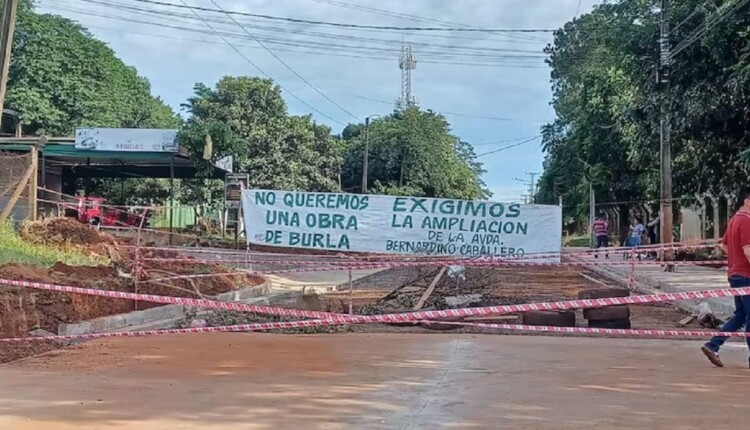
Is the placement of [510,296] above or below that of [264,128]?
below

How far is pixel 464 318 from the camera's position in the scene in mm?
11680

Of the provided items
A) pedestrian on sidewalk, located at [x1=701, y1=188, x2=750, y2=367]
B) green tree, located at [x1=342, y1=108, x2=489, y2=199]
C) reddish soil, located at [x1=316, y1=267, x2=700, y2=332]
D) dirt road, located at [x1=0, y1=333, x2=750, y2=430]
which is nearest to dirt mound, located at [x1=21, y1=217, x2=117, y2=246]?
reddish soil, located at [x1=316, y1=267, x2=700, y2=332]

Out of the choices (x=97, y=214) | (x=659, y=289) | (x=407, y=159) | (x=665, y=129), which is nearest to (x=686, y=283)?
(x=659, y=289)

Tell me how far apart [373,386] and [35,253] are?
10366 mm

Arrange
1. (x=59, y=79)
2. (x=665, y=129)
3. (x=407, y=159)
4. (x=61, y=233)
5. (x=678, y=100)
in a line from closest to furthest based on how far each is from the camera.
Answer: (x=61, y=233), (x=678, y=100), (x=665, y=129), (x=59, y=79), (x=407, y=159)

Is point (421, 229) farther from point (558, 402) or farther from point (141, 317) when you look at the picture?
point (558, 402)

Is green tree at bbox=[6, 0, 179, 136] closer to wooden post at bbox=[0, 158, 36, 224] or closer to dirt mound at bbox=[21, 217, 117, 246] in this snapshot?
dirt mound at bbox=[21, 217, 117, 246]

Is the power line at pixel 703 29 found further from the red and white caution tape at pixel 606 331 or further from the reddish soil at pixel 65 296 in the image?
the reddish soil at pixel 65 296

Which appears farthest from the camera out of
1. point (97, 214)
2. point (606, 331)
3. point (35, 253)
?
point (97, 214)

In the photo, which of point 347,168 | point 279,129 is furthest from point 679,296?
point 347,168

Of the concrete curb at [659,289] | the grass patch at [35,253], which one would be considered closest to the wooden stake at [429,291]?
the concrete curb at [659,289]

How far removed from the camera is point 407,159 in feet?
188

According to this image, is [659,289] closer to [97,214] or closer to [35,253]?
[35,253]

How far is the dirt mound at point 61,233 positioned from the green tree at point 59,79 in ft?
92.9
